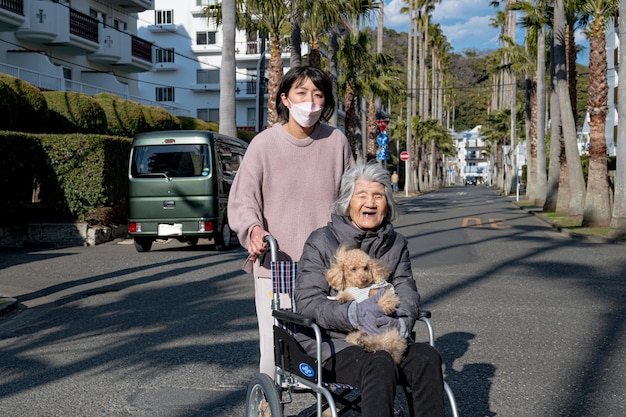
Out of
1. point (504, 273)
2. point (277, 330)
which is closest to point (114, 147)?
point (504, 273)

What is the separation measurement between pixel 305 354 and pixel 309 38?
26.2m

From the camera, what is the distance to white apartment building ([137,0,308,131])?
204ft

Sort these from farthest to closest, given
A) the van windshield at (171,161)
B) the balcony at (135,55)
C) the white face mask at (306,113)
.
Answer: the balcony at (135,55), the van windshield at (171,161), the white face mask at (306,113)

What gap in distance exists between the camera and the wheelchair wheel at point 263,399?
358 centimetres

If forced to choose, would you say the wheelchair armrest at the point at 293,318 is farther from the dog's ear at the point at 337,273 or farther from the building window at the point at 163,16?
the building window at the point at 163,16

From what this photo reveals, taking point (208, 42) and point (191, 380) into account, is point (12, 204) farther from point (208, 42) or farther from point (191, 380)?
point (208, 42)

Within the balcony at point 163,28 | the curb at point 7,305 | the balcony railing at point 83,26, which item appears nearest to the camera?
the curb at point 7,305

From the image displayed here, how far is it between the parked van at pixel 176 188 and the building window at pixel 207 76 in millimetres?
47032

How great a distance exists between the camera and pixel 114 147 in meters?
18.1

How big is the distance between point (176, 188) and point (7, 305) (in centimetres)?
686

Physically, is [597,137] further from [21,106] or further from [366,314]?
[366,314]

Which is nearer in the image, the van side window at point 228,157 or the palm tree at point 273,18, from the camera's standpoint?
the van side window at point 228,157

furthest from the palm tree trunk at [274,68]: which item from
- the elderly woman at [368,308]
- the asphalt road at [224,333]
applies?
the elderly woman at [368,308]

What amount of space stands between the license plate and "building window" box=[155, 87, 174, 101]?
47650 mm
